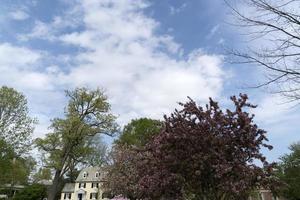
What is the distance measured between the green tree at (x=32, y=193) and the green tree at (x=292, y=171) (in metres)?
38.7

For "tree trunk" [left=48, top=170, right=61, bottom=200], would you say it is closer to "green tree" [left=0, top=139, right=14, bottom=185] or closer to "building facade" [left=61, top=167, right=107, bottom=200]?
"green tree" [left=0, top=139, right=14, bottom=185]

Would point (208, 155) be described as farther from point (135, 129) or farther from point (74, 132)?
point (135, 129)

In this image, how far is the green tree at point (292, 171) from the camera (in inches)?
1665

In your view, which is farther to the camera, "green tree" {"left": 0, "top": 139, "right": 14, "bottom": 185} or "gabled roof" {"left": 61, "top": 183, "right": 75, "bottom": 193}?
"gabled roof" {"left": 61, "top": 183, "right": 75, "bottom": 193}

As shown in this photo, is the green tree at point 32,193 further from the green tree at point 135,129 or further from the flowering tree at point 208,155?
the flowering tree at point 208,155

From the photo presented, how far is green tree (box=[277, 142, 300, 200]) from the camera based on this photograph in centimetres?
4228

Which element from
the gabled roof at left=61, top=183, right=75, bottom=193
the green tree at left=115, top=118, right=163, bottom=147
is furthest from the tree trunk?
the gabled roof at left=61, top=183, right=75, bottom=193

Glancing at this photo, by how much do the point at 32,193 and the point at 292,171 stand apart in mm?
40644

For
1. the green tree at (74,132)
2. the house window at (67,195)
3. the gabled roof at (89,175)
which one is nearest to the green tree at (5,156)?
the green tree at (74,132)

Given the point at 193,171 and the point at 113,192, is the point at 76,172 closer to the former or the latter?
the point at 113,192

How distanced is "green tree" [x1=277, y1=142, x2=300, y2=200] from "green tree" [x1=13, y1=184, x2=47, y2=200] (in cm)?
3873

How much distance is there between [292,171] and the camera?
44.5m

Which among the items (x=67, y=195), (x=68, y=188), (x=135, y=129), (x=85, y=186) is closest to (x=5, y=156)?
(x=135, y=129)

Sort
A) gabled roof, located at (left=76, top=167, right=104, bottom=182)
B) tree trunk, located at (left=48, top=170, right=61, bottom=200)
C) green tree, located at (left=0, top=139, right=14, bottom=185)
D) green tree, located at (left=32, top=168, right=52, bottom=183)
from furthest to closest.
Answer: gabled roof, located at (left=76, top=167, right=104, bottom=182) < green tree, located at (left=32, top=168, right=52, bottom=183) < tree trunk, located at (left=48, top=170, right=61, bottom=200) < green tree, located at (left=0, top=139, right=14, bottom=185)
